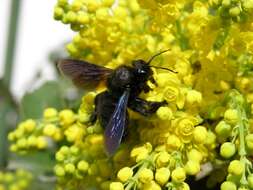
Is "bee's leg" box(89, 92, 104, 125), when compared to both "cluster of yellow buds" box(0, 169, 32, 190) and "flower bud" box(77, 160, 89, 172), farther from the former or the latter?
"cluster of yellow buds" box(0, 169, 32, 190)

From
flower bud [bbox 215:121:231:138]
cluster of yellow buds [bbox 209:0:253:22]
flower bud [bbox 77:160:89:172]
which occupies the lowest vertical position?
flower bud [bbox 77:160:89:172]

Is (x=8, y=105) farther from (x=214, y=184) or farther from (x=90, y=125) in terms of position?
(x=214, y=184)

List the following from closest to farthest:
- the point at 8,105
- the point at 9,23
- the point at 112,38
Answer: the point at 112,38
the point at 8,105
the point at 9,23

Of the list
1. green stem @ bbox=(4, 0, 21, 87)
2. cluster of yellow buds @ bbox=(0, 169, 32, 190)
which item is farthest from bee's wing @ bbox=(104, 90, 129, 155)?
green stem @ bbox=(4, 0, 21, 87)

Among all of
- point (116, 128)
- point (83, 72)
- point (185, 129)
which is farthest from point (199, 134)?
point (83, 72)

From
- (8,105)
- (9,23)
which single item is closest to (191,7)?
(8,105)

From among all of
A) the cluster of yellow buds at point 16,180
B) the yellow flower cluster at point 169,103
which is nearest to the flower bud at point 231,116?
the yellow flower cluster at point 169,103
